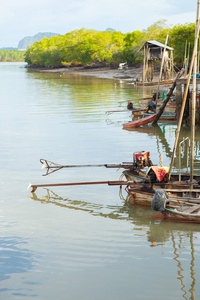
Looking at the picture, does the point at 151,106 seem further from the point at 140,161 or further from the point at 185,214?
the point at 185,214

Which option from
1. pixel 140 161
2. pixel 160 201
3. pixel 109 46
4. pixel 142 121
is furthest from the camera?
pixel 109 46

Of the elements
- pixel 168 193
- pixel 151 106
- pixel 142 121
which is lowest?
pixel 168 193

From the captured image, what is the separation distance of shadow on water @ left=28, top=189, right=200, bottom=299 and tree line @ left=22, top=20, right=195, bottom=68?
63.4 meters

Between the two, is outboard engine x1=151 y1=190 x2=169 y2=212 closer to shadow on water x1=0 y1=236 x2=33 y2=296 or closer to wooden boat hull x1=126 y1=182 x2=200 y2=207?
wooden boat hull x1=126 y1=182 x2=200 y2=207

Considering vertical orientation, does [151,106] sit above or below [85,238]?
above

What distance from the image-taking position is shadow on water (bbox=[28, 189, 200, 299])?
11.2 meters

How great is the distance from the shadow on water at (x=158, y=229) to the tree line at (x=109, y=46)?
63.4m

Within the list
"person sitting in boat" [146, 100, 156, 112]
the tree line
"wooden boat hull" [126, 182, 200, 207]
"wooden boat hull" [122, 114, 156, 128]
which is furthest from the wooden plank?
the tree line

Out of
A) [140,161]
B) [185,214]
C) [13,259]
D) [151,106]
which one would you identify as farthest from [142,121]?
[13,259]

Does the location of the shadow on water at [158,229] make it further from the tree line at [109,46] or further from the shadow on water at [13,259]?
the tree line at [109,46]

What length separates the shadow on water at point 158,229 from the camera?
441 inches

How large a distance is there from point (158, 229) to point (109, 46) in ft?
369

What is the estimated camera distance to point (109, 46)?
122 meters

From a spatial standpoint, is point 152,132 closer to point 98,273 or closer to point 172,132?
point 172,132
